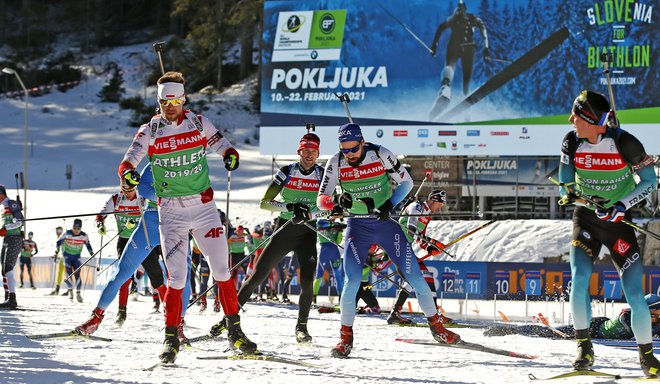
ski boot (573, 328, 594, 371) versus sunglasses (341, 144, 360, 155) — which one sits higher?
sunglasses (341, 144, 360, 155)

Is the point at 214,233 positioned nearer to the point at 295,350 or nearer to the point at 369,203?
the point at 369,203

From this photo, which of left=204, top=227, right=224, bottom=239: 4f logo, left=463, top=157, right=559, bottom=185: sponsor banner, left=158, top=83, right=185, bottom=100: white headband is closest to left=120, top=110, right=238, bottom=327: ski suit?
left=204, top=227, right=224, bottom=239: 4f logo

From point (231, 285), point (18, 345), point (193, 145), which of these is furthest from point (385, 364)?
point (18, 345)

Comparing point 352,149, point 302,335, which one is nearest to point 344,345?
point 302,335

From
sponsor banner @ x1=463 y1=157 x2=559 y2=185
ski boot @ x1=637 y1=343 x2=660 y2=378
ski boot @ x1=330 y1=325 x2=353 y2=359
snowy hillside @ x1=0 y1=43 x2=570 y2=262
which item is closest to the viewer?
ski boot @ x1=637 y1=343 x2=660 y2=378

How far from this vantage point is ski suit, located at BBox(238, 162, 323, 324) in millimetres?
10133

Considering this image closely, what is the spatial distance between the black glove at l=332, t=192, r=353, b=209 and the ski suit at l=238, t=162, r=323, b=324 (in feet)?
4.23

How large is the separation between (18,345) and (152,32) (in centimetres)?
6898

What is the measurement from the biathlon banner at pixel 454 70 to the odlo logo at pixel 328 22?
3 cm

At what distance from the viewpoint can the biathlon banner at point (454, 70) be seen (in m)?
29.6

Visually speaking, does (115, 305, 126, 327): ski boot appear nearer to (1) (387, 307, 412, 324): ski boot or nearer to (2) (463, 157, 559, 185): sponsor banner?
(1) (387, 307, 412, 324): ski boot

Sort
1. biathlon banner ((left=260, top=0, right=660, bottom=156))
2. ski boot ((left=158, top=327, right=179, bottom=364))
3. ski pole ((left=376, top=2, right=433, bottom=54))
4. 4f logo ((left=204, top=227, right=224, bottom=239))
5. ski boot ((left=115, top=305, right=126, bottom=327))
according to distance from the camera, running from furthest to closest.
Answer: ski pole ((left=376, top=2, right=433, bottom=54)) < biathlon banner ((left=260, top=0, right=660, bottom=156)) < ski boot ((left=115, top=305, right=126, bottom=327)) < 4f logo ((left=204, top=227, right=224, bottom=239)) < ski boot ((left=158, top=327, right=179, bottom=364))

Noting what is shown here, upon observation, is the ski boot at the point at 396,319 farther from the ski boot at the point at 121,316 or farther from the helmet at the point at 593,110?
the helmet at the point at 593,110

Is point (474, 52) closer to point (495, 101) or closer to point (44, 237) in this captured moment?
point (495, 101)
